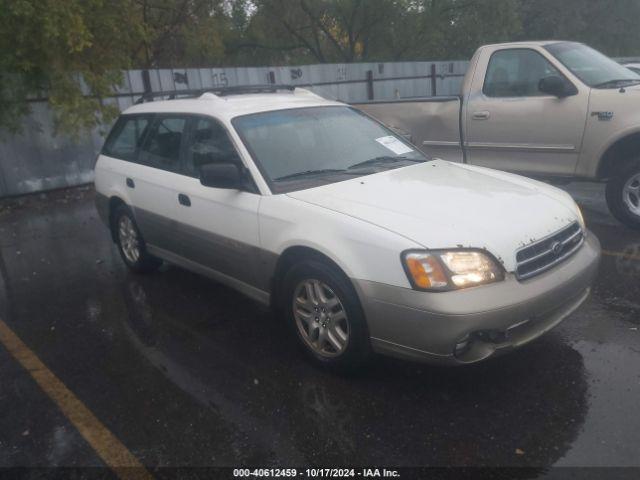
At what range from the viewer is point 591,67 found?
21.0 ft

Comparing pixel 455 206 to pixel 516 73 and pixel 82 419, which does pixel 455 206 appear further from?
pixel 516 73

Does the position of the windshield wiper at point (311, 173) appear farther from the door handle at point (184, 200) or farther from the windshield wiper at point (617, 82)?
the windshield wiper at point (617, 82)

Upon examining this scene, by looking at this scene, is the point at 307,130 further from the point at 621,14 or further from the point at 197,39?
the point at 621,14

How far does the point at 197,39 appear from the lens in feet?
50.6

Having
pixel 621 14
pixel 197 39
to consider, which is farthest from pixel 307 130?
pixel 621 14

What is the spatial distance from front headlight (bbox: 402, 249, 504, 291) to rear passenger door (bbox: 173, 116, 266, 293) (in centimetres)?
128

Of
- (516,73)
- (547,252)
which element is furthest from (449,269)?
(516,73)

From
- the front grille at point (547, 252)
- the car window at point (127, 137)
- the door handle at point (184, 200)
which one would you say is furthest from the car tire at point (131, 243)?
the front grille at point (547, 252)

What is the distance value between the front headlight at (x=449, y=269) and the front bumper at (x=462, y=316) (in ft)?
0.14

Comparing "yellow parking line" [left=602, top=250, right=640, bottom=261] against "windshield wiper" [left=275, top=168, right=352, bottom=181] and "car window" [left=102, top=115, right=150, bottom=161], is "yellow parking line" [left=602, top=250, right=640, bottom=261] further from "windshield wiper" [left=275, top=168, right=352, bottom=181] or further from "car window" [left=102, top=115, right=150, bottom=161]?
"car window" [left=102, top=115, right=150, bottom=161]

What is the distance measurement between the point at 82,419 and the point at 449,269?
2.28 meters

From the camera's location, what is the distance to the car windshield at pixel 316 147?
4.08 meters

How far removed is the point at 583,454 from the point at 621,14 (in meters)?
33.6

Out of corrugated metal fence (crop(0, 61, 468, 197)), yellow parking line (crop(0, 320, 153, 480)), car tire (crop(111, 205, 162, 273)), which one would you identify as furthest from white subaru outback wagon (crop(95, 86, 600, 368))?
corrugated metal fence (crop(0, 61, 468, 197))
